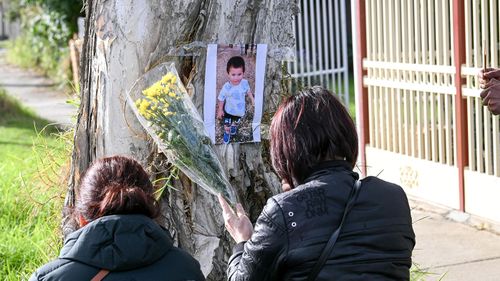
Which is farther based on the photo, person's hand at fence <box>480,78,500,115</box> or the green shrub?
the green shrub

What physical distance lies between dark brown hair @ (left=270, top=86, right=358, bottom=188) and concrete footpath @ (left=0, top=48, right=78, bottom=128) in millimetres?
10701

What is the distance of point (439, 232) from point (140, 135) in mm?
4081

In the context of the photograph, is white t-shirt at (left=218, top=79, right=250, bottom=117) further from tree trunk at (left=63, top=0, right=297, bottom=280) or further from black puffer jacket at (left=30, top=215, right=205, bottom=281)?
black puffer jacket at (left=30, top=215, right=205, bottom=281)

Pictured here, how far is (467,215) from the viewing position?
7914 mm

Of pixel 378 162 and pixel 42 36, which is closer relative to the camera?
pixel 378 162

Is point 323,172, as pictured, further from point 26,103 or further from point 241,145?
point 26,103

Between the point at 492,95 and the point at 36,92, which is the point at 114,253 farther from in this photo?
the point at 36,92

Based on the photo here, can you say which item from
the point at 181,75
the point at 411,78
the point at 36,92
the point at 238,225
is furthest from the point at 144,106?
the point at 36,92

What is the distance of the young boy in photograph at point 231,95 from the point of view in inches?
167

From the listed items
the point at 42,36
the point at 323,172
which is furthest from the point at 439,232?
the point at 42,36

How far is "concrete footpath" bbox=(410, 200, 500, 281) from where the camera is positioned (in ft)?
21.9

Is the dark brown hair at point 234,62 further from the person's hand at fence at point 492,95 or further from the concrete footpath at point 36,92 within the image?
the concrete footpath at point 36,92

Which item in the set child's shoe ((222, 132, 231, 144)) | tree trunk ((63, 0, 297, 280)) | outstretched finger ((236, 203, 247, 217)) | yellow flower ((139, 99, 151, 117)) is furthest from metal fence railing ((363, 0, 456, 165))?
outstretched finger ((236, 203, 247, 217))

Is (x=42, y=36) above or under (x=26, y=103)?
above
